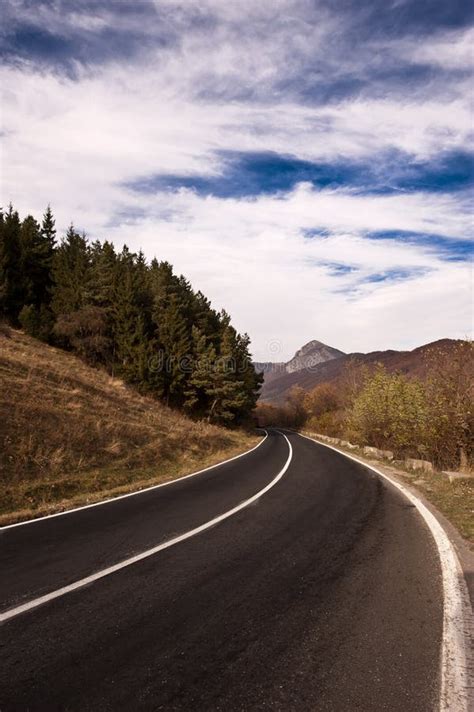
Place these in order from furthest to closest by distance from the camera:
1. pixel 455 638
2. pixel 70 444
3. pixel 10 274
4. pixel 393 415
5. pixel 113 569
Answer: pixel 10 274, pixel 393 415, pixel 70 444, pixel 113 569, pixel 455 638

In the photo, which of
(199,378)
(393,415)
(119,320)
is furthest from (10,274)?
(393,415)

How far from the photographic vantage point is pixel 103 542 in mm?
6031

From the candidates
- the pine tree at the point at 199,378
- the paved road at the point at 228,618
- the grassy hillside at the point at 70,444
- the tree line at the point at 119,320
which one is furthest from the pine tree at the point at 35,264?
the paved road at the point at 228,618

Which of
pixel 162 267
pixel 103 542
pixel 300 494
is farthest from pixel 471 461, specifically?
pixel 162 267

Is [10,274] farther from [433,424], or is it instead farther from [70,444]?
[433,424]

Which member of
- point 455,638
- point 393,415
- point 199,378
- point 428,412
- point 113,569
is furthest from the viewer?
point 199,378

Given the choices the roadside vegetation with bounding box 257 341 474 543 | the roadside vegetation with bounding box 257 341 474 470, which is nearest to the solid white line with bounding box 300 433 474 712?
the roadside vegetation with bounding box 257 341 474 543

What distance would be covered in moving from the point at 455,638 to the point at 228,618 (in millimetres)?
1976

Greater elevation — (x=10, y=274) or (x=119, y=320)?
(x=10, y=274)

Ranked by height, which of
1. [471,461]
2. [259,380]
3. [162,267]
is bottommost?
[471,461]

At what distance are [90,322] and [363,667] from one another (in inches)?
1545

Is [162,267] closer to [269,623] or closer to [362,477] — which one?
[362,477]

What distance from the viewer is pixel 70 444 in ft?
46.1

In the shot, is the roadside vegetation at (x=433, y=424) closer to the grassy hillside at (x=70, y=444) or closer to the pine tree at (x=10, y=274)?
the grassy hillside at (x=70, y=444)
